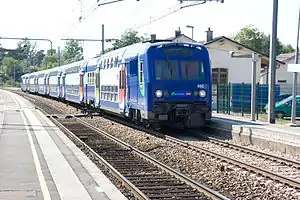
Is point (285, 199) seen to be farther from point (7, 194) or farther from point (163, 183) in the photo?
point (7, 194)

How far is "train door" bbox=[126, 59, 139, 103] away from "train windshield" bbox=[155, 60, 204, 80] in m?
1.40

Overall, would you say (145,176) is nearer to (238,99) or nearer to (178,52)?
(178,52)

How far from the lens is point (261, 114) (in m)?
28.7

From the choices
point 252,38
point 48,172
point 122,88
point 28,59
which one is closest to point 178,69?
point 122,88

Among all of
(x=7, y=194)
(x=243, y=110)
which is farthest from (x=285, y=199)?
(x=243, y=110)

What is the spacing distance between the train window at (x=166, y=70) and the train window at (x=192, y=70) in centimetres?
27

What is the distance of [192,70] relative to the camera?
1870 cm

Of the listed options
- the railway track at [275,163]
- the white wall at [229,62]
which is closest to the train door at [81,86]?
the white wall at [229,62]

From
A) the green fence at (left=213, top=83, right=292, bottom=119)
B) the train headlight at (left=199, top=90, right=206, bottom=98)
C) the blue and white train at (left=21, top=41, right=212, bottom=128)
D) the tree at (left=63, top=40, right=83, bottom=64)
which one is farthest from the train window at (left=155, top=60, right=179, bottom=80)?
the tree at (left=63, top=40, right=83, bottom=64)

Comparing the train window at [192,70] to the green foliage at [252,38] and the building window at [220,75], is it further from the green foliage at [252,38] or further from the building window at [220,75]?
the green foliage at [252,38]

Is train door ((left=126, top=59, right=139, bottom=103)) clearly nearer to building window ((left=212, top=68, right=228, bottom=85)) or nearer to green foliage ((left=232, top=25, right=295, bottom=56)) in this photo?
building window ((left=212, top=68, right=228, bottom=85))

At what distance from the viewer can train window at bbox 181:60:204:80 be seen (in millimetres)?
18562

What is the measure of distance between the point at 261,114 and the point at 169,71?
11764 mm

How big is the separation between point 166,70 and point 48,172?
8367mm
